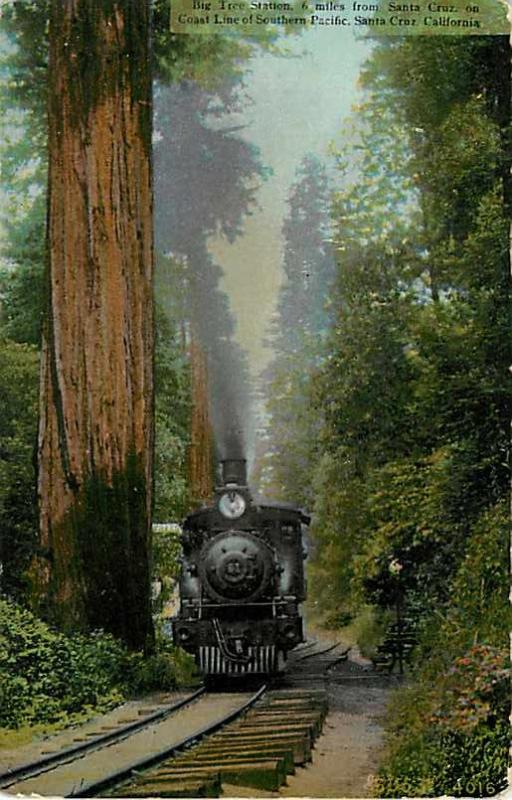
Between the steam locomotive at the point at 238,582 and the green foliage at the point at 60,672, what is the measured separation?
0.69ft

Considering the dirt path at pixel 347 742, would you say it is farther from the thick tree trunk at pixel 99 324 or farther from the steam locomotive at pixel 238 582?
the thick tree trunk at pixel 99 324

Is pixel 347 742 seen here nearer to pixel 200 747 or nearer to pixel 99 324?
pixel 200 747

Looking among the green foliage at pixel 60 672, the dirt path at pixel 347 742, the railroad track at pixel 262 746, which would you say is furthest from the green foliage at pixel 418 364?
the green foliage at pixel 60 672

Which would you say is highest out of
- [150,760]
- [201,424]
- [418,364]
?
[418,364]

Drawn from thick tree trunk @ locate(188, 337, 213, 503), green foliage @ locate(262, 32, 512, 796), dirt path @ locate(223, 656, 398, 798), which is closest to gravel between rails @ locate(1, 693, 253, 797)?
dirt path @ locate(223, 656, 398, 798)

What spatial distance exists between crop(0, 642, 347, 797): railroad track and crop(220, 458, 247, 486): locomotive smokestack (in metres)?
0.88

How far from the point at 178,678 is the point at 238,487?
3.24ft

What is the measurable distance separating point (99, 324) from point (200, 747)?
82.2 inches

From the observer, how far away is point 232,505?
5996 millimetres

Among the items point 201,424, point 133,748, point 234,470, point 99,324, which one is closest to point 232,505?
point 234,470

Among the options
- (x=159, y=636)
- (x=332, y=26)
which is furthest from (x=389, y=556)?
(x=332, y=26)

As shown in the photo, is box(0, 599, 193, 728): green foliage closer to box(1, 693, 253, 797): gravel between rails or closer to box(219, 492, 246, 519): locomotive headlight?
box(1, 693, 253, 797): gravel between rails

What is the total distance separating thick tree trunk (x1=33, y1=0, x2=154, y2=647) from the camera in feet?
19.6

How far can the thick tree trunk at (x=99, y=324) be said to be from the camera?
5977mm
